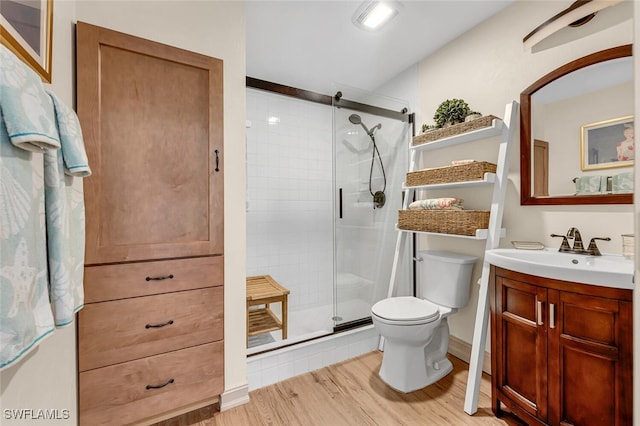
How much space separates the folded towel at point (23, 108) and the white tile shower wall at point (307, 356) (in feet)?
5.19

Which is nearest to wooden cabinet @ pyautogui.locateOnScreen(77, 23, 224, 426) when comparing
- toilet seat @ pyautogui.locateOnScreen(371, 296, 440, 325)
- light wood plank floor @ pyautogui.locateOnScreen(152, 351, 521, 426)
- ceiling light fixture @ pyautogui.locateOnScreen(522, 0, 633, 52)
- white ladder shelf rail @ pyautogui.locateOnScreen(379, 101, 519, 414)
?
light wood plank floor @ pyautogui.locateOnScreen(152, 351, 521, 426)

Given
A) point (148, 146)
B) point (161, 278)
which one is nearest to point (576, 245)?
point (161, 278)

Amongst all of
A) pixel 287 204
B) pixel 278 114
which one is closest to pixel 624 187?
pixel 287 204

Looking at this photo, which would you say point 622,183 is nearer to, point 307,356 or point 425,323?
point 425,323

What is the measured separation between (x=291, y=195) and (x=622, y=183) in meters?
2.44

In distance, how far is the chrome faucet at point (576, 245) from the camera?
1369 mm

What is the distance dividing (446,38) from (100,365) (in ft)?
9.71

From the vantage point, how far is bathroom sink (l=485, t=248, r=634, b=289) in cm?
104

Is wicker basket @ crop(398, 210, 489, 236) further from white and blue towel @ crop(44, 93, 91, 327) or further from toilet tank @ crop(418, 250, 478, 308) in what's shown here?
white and blue towel @ crop(44, 93, 91, 327)

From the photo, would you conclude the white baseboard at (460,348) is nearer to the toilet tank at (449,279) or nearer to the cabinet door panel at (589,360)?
the toilet tank at (449,279)

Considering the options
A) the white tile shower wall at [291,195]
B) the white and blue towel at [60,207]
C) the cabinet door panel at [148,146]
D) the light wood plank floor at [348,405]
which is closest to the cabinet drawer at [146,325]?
the cabinet door panel at [148,146]

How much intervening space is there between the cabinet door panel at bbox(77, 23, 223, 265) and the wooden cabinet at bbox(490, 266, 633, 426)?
1.57m

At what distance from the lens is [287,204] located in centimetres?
300

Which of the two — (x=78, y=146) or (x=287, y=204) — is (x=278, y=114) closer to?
(x=287, y=204)
